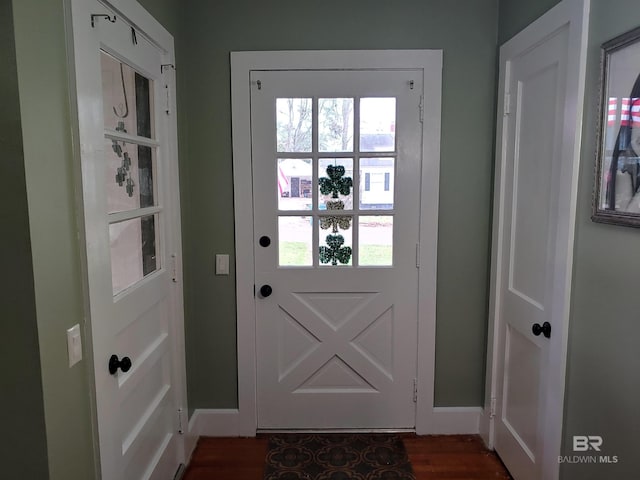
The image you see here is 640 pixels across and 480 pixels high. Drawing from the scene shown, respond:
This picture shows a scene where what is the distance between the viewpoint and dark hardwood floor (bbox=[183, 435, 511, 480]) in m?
2.20

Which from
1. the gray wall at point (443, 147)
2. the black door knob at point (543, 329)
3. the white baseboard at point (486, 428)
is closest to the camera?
the black door knob at point (543, 329)

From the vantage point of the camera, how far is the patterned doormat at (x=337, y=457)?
7.16 ft

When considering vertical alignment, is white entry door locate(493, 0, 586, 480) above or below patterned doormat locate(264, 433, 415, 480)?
above

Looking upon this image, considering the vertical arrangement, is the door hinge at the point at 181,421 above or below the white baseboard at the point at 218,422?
above

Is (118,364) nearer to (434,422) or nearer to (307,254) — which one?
(307,254)

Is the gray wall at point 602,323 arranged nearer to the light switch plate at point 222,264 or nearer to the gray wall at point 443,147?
the gray wall at point 443,147

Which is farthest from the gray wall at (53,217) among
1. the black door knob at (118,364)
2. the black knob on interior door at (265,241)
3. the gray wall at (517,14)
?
the gray wall at (517,14)

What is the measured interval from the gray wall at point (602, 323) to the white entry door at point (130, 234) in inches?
65.0

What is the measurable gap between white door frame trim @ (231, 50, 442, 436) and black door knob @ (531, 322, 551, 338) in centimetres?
66

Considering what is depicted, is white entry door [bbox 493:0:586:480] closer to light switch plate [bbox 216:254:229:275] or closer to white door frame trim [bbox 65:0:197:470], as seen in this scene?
light switch plate [bbox 216:254:229:275]

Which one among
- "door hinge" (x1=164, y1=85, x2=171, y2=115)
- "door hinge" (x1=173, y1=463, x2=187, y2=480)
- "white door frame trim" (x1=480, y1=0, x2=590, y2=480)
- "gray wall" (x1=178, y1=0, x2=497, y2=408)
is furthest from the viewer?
"gray wall" (x1=178, y1=0, x2=497, y2=408)

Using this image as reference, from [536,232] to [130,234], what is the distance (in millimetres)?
1726

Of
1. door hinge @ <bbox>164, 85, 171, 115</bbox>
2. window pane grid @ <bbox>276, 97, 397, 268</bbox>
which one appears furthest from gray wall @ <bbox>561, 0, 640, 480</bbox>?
door hinge @ <bbox>164, 85, 171, 115</bbox>

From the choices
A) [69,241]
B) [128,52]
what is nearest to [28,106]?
[69,241]
